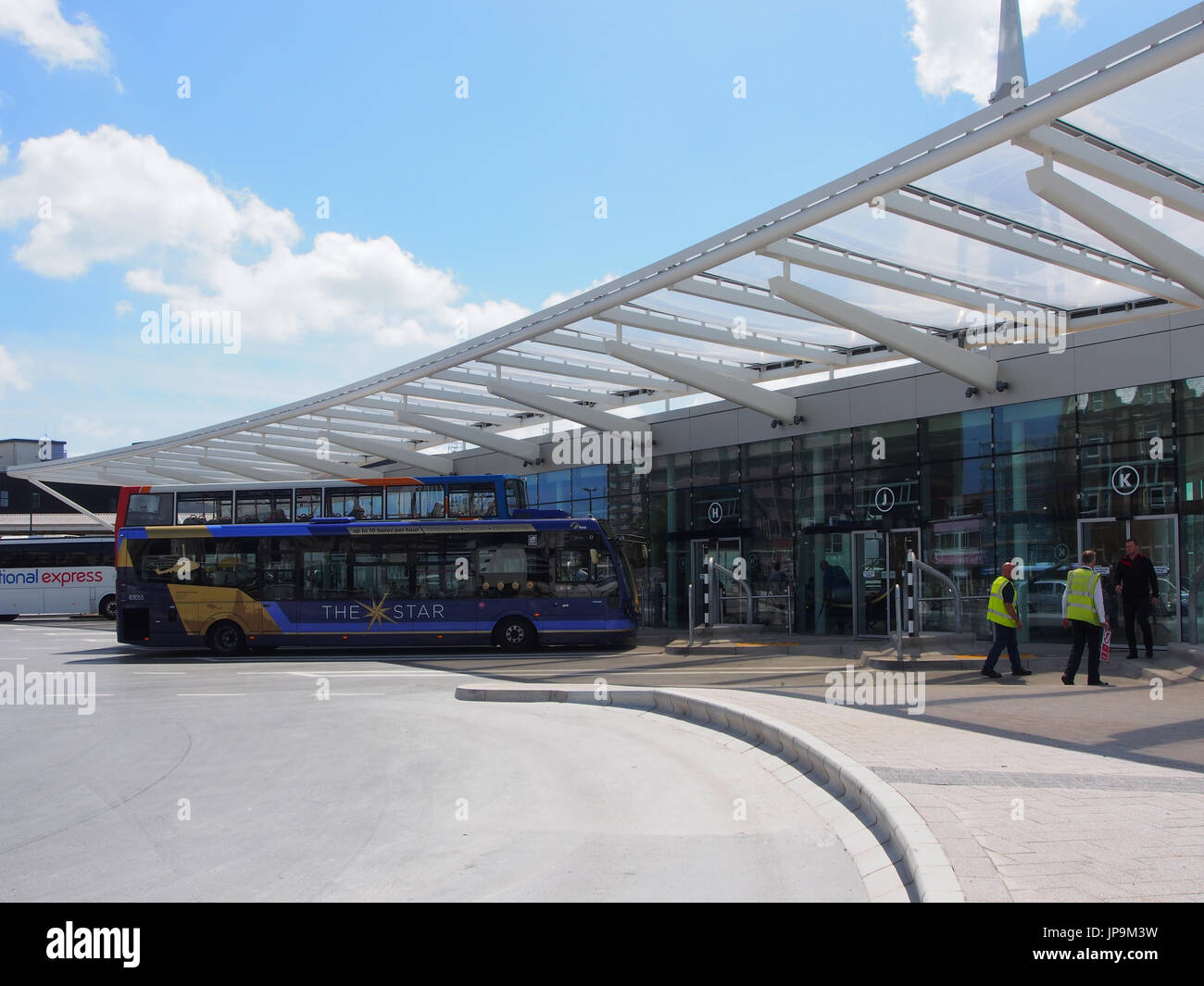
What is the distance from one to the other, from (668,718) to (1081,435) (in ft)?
36.1

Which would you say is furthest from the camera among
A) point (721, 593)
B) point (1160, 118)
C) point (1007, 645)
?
point (721, 593)

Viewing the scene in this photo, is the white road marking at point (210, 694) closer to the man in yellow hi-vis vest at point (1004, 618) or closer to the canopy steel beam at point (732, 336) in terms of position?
the canopy steel beam at point (732, 336)

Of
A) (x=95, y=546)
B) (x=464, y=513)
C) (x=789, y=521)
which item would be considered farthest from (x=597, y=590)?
(x=95, y=546)

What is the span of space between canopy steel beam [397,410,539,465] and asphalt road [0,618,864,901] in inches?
589

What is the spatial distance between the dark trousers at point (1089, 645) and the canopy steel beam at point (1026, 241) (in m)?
5.27

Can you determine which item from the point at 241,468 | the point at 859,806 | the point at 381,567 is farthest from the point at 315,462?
the point at 859,806

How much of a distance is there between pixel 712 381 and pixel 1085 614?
10788 mm

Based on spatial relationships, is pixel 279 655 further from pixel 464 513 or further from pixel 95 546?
pixel 95 546

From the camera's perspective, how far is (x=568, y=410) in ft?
82.0

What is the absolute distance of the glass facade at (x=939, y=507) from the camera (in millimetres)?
17250

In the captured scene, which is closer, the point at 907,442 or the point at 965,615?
the point at 965,615

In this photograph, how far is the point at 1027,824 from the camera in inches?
217

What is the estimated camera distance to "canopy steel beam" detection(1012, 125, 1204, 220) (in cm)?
1163

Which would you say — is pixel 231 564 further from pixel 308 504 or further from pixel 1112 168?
pixel 1112 168
